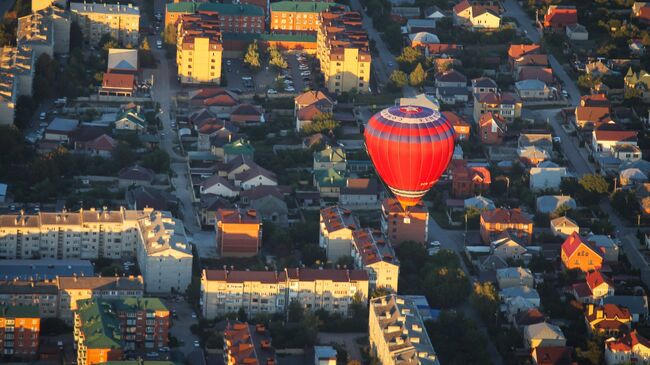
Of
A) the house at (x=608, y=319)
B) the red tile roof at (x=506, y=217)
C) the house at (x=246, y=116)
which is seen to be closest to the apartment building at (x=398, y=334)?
the house at (x=608, y=319)

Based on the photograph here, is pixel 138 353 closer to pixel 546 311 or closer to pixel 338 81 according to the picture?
pixel 546 311

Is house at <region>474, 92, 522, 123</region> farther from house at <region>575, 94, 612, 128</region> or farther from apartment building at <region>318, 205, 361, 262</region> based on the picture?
apartment building at <region>318, 205, 361, 262</region>

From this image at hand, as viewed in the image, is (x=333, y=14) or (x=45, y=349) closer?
(x=45, y=349)

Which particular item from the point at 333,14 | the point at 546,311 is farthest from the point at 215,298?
the point at 333,14

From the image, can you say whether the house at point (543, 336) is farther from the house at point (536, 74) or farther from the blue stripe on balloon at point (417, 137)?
the house at point (536, 74)

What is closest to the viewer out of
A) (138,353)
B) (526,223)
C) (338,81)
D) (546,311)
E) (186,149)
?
(138,353)

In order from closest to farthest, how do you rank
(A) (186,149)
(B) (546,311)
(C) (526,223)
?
1. (B) (546,311)
2. (C) (526,223)
3. (A) (186,149)

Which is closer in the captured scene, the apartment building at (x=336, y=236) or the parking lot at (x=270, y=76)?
the apartment building at (x=336, y=236)
